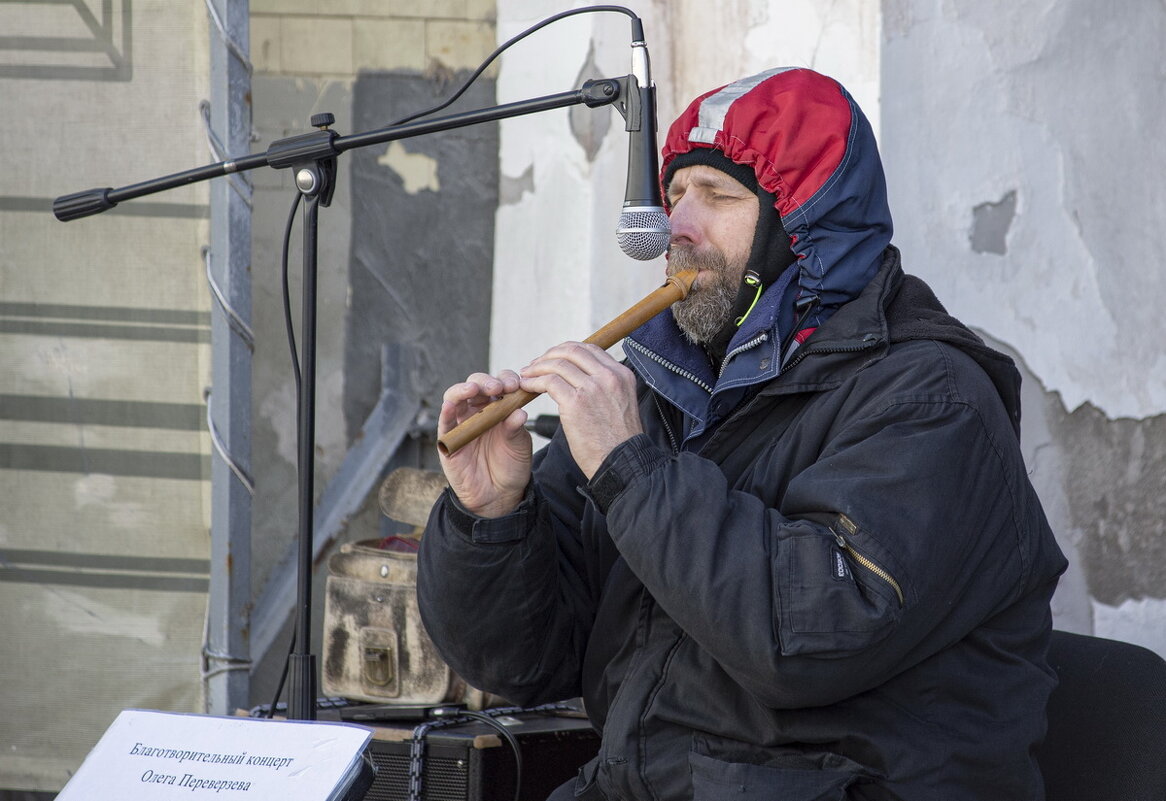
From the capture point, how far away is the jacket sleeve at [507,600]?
201 centimetres

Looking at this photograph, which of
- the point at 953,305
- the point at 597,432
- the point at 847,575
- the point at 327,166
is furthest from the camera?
the point at 953,305

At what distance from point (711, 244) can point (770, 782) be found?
855mm

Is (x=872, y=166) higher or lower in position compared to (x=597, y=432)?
higher

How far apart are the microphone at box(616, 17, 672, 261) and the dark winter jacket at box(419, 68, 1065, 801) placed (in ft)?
0.90

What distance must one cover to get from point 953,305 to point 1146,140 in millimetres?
527

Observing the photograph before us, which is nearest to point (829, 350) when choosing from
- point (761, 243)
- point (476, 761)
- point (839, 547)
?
point (761, 243)

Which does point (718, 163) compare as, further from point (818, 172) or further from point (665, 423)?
point (665, 423)

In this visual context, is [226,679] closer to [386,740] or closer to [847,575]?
[386,740]

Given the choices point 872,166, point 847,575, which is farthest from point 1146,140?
point 847,575

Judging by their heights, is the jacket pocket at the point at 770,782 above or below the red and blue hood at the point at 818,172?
below

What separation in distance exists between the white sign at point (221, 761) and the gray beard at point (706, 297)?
2.85 feet

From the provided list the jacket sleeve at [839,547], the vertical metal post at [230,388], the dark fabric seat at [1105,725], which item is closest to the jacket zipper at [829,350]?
the jacket sleeve at [839,547]

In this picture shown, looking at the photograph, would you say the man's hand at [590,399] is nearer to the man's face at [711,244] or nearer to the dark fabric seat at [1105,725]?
the man's face at [711,244]

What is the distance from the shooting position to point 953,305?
8.84 feet
